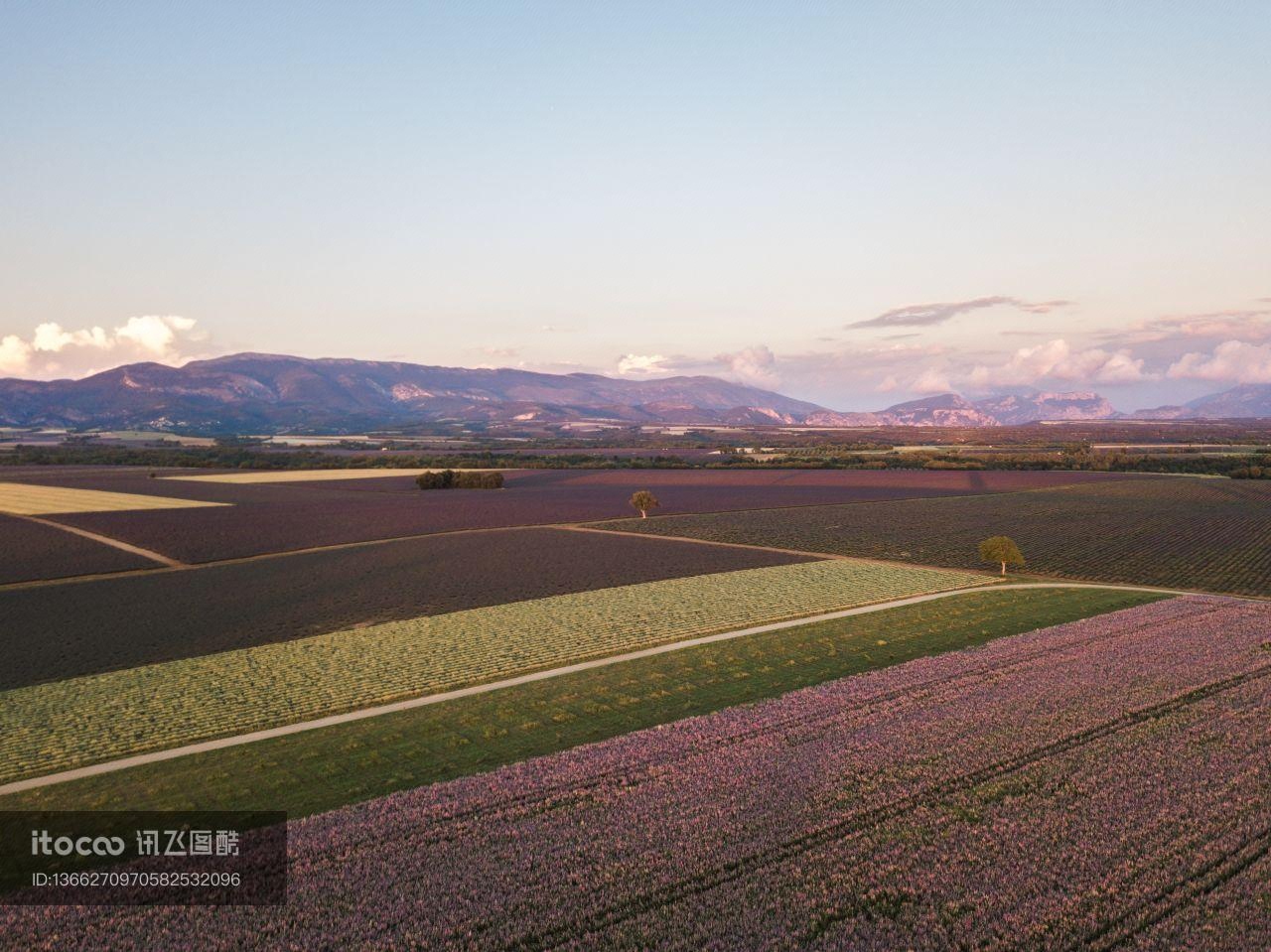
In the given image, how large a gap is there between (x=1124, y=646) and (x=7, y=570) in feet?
182

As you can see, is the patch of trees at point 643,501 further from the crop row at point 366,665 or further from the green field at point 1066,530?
the crop row at point 366,665

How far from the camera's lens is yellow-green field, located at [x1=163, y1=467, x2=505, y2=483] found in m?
114

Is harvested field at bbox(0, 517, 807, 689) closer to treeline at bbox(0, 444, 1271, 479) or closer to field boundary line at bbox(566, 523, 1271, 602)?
field boundary line at bbox(566, 523, 1271, 602)

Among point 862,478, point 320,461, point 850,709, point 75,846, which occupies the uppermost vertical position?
point 862,478

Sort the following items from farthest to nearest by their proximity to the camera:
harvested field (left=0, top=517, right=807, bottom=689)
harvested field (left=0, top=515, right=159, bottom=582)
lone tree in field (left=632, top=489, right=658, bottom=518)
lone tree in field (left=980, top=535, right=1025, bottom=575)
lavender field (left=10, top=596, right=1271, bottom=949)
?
lone tree in field (left=632, top=489, right=658, bottom=518) < lone tree in field (left=980, top=535, right=1025, bottom=575) < harvested field (left=0, top=515, right=159, bottom=582) < harvested field (left=0, top=517, right=807, bottom=689) < lavender field (left=10, top=596, right=1271, bottom=949)

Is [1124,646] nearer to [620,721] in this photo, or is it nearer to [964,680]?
[964,680]

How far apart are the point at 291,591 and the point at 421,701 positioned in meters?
20.8

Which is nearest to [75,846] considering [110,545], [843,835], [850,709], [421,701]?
[421,701]

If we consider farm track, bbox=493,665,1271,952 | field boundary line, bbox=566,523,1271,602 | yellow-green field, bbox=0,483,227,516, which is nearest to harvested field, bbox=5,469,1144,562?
yellow-green field, bbox=0,483,227,516

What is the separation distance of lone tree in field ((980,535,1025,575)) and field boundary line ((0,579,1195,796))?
7.67 m

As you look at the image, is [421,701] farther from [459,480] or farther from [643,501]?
[459,480]

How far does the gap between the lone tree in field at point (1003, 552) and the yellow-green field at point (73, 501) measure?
7029 cm

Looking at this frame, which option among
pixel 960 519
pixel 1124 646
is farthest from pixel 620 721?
pixel 960 519

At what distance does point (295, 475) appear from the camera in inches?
4993
